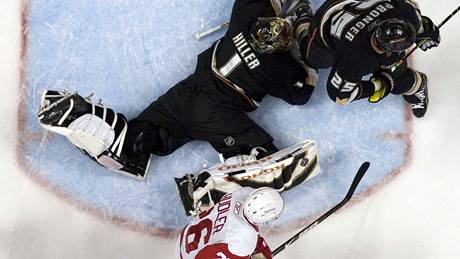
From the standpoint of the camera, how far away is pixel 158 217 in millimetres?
3359

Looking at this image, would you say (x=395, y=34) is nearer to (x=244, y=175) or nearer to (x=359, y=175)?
(x=359, y=175)

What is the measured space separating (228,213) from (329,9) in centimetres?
101

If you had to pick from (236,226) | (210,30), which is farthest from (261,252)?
(210,30)

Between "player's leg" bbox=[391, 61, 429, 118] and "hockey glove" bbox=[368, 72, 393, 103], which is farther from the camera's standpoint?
"player's leg" bbox=[391, 61, 429, 118]

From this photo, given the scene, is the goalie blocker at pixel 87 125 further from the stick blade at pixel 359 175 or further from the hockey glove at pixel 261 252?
the stick blade at pixel 359 175

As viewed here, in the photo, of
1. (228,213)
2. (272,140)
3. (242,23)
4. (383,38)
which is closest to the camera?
(383,38)

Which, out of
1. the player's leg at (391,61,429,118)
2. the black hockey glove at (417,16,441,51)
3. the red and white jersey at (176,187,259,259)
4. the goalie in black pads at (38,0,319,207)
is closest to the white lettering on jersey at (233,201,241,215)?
the red and white jersey at (176,187,259,259)

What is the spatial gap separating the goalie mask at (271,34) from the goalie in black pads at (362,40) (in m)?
0.10

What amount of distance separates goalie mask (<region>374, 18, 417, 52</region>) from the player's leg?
0.62 meters

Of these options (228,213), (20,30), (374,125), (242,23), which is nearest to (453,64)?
(374,125)

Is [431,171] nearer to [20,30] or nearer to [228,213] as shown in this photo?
[228,213]

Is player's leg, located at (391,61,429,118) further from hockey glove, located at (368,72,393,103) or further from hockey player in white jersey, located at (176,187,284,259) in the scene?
hockey player in white jersey, located at (176,187,284,259)

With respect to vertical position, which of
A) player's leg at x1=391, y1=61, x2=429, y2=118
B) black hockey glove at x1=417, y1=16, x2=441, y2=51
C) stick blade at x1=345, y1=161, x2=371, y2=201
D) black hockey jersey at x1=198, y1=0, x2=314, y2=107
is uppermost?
black hockey jersey at x1=198, y1=0, x2=314, y2=107

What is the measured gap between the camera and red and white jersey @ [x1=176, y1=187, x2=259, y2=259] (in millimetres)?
2559
